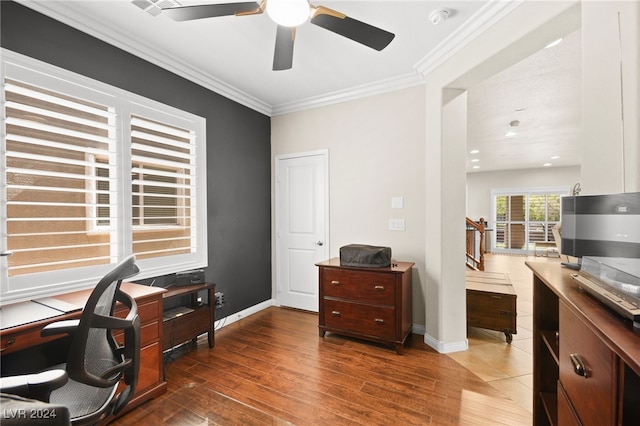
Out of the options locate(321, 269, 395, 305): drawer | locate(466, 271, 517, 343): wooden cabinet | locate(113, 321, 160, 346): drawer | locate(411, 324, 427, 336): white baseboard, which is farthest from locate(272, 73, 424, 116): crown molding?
locate(113, 321, 160, 346): drawer

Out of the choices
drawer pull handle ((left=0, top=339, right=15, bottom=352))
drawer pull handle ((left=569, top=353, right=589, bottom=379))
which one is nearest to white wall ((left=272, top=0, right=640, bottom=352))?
drawer pull handle ((left=569, top=353, right=589, bottom=379))

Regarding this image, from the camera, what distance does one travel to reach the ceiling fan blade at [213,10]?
166 cm

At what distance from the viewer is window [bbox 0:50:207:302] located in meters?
1.90

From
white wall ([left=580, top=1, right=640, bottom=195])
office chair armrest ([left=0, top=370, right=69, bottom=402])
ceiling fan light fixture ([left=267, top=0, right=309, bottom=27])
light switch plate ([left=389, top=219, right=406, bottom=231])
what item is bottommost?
office chair armrest ([left=0, top=370, right=69, bottom=402])

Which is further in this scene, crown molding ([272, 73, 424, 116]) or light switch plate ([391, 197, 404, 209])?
light switch plate ([391, 197, 404, 209])

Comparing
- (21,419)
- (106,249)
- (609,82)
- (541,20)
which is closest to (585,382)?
(609,82)

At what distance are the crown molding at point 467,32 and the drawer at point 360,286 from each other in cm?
211

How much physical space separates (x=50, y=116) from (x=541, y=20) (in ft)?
11.0

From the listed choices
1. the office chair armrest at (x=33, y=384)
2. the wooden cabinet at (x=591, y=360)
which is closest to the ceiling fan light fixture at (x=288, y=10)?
the wooden cabinet at (x=591, y=360)

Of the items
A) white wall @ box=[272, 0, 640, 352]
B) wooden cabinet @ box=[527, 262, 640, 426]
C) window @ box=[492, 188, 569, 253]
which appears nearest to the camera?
wooden cabinet @ box=[527, 262, 640, 426]

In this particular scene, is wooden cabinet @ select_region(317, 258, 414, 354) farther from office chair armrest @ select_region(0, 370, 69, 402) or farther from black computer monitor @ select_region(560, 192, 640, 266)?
office chair armrest @ select_region(0, 370, 69, 402)

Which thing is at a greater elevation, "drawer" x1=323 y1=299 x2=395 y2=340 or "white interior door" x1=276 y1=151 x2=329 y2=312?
"white interior door" x1=276 y1=151 x2=329 y2=312

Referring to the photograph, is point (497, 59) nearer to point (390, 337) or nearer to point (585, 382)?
point (585, 382)

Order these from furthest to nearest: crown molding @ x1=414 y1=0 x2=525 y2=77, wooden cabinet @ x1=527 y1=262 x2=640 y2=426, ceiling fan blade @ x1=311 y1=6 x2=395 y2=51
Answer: crown molding @ x1=414 y1=0 x2=525 y2=77
ceiling fan blade @ x1=311 y1=6 x2=395 y2=51
wooden cabinet @ x1=527 y1=262 x2=640 y2=426
